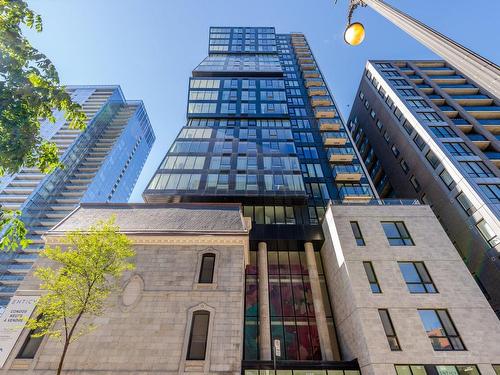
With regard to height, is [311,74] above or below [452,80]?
above

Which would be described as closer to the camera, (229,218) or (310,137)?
(229,218)

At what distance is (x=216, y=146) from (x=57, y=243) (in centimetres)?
2318

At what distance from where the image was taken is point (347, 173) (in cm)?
3500

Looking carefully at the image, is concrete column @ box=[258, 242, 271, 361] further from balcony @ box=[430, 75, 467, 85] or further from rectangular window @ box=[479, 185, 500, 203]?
balcony @ box=[430, 75, 467, 85]

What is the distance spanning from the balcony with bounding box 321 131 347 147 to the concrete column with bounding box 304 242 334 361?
21.5m

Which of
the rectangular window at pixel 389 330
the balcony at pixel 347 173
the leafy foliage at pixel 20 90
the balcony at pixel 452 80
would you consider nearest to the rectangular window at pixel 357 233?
the rectangular window at pixel 389 330

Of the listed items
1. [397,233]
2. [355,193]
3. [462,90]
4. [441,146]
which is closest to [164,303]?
[397,233]

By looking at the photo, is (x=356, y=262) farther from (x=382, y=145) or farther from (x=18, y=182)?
(x=18, y=182)

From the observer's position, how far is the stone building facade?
43.4ft

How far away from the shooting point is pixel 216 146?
36.3 metres

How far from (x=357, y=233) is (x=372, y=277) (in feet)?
12.6

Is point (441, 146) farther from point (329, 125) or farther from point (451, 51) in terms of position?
point (451, 51)

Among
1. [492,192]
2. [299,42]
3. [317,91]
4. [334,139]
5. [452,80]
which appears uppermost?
[299,42]

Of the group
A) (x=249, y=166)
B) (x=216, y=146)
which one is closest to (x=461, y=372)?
(x=249, y=166)
